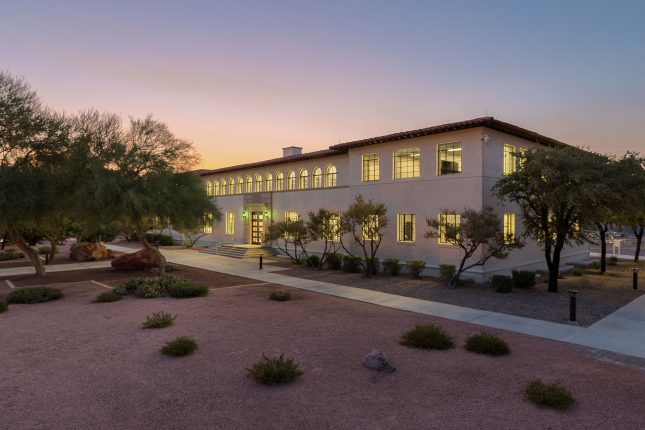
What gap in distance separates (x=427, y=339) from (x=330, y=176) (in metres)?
18.3

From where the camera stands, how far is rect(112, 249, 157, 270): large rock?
→ 73.4 feet

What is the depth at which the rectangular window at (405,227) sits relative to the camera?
20.5 m

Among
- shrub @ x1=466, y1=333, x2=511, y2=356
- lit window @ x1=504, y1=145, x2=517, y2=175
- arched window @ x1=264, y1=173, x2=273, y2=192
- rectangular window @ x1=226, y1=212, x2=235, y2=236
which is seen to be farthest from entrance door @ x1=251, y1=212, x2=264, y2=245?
shrub @ x1=466, y1=333, x2=511, y2=356

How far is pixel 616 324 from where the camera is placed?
11172mm

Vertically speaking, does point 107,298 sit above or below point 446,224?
below

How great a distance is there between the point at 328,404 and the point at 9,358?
706cm

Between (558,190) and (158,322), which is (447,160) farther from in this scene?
(158,322)

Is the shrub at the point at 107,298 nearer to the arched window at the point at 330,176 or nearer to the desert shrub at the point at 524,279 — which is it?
the arched window at the point at 330,176

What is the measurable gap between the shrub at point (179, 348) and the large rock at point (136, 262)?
15486 millimetres

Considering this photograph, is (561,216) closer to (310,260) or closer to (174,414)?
(310,260)

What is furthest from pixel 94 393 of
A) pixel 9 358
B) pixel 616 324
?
pixel 616 324

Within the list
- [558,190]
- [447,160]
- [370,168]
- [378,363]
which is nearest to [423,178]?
[447,160]

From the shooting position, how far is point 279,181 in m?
30.1

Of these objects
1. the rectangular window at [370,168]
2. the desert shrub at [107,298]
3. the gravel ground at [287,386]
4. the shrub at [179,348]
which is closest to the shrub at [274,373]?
the gravel ground at [287,386]
